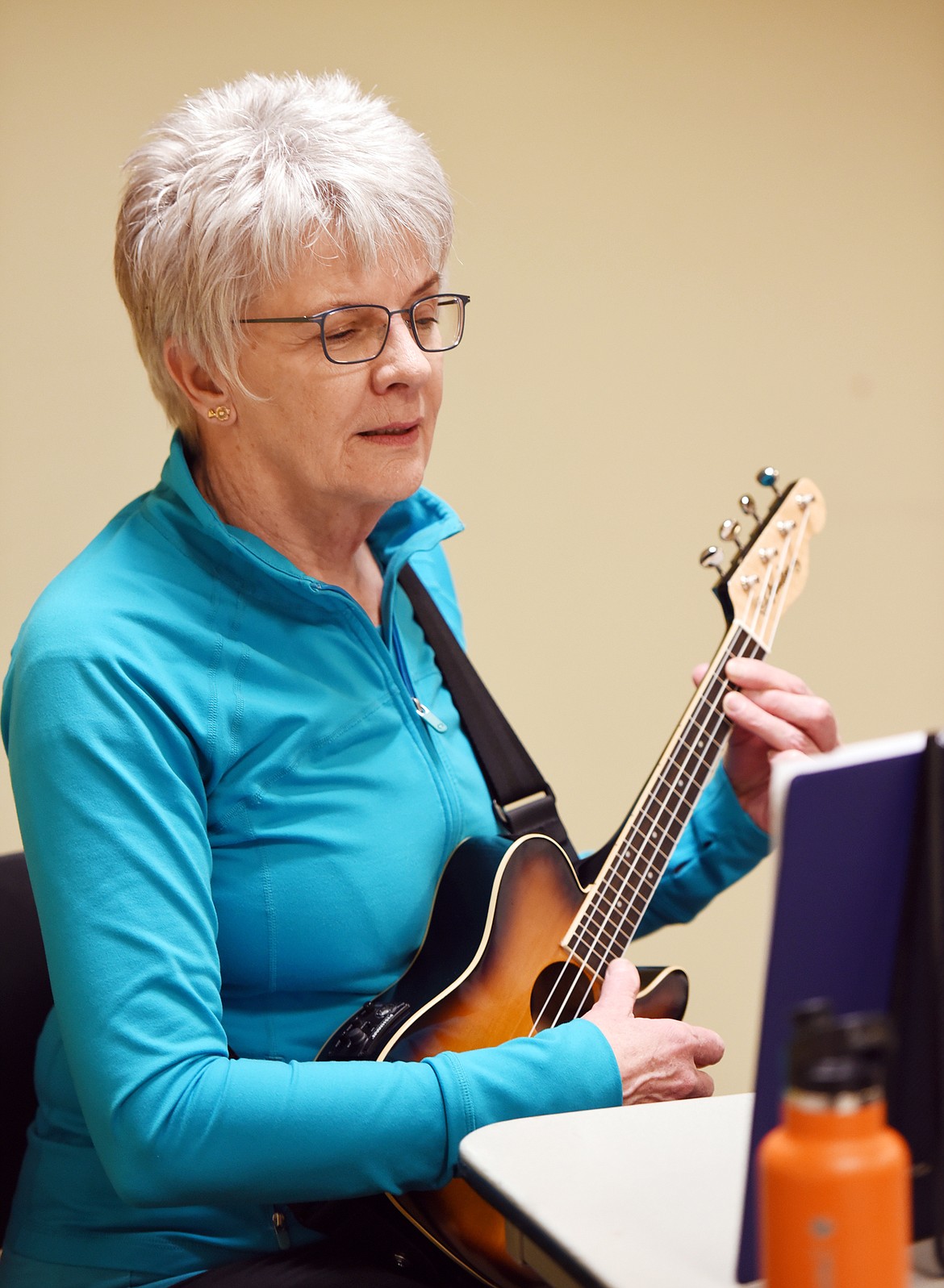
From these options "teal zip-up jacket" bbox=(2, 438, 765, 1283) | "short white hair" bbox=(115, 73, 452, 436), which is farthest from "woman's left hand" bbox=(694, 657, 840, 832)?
"short white hair" bbox=(115, 73, 452, 436)

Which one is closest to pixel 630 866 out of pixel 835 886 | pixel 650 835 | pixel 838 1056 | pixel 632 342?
pixel 650 835

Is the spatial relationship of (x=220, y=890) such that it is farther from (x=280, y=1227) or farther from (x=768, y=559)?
(x=768, y=559)

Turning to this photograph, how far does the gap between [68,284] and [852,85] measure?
4.53 feet

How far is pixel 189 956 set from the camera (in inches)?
37.9

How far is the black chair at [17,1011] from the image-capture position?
1.20 metres

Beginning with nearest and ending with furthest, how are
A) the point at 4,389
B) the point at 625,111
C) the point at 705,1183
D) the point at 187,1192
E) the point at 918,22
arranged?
the point at 705,1183
the point at 187,1192
the point at 4,389
the point at 625,111
the point at 918,22

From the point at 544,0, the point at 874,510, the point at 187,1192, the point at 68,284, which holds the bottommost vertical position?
the point at 187,1192

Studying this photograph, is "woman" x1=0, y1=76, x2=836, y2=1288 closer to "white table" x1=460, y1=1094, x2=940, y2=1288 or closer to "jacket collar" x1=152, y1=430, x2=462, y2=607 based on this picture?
"jacket collar" x1=152, y1=430, x2=462, y2=607

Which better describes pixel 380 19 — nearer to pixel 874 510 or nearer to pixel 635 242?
pixel 635 242

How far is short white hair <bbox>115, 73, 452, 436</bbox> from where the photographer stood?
108cm

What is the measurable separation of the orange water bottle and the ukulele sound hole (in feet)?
2.24

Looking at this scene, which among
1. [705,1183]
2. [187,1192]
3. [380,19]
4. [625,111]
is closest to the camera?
[705,1183]

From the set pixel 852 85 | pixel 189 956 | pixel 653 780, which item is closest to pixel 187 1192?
pixel 189 956

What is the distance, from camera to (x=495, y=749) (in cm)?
133
